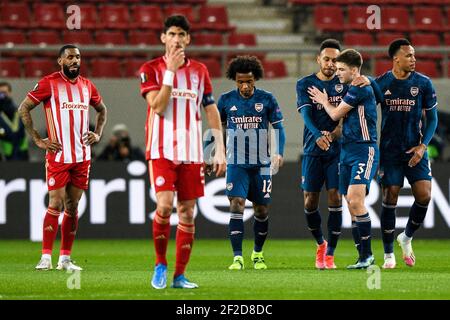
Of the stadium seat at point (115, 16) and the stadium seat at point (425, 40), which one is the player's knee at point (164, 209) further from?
the stadium seat at point (425, 40)

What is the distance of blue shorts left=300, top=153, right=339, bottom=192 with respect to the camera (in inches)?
455

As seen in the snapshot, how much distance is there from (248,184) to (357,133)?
4.86 ft

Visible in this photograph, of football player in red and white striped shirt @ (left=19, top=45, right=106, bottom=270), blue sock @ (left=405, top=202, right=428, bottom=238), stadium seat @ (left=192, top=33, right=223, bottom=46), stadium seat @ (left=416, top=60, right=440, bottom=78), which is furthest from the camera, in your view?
stadium seat @ (left=192, top=33, right=223, bottom=46)

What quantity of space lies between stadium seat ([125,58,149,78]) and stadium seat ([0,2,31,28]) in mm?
2455

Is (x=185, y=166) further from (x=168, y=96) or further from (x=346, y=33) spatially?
(x=346, y=33)

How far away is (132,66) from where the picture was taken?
63.1ft

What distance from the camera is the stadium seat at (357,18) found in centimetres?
2128

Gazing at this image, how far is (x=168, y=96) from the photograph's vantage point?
8586 mm

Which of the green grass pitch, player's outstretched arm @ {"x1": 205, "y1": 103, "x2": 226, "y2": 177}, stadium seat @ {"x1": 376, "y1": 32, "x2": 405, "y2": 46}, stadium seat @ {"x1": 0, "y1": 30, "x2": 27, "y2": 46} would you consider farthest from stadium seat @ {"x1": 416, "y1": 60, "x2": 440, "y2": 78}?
player's outstretched arm @ {"x1": 205, "y1": 103, "x2": 226, "y2": 177}

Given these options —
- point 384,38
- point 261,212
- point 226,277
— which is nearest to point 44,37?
point 384,38

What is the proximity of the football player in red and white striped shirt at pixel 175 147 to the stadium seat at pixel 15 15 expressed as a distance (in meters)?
12.1

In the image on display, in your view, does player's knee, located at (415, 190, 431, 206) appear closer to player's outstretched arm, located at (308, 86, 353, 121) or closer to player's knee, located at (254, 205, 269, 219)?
player's outstretched arm, located at (308, 86, 353, 121)

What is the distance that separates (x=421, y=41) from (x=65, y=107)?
11341mm
